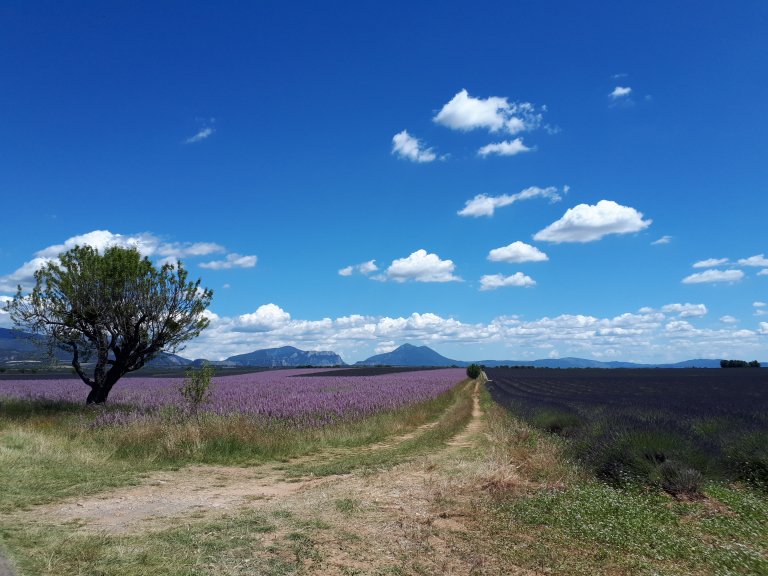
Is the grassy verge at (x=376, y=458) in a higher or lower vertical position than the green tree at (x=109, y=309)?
lower

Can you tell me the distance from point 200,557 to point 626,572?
4014 millimetres

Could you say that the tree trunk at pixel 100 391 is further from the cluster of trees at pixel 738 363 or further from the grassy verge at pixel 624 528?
the cluster of trees at pixel 738 363

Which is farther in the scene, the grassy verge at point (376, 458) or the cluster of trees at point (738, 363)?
the cluster of trees at point (738, 363)

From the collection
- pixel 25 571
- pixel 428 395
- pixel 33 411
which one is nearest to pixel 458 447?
pixel 25 571

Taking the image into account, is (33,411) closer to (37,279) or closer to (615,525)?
(37,279)

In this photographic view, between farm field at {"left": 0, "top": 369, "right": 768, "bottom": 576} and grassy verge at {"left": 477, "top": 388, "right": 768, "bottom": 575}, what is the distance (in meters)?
0.02

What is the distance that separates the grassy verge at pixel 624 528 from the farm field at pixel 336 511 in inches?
0.9

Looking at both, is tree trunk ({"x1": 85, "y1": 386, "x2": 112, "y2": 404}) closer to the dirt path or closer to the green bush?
the dirt path

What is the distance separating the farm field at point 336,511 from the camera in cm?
475

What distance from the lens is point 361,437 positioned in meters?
13.6

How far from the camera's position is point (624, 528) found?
543 cm

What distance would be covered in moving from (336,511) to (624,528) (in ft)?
11.4

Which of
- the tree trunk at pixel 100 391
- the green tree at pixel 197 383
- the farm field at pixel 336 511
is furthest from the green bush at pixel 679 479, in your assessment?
the tree trunk at pixel 100 391

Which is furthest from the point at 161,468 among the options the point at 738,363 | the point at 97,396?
the point at 738,363
